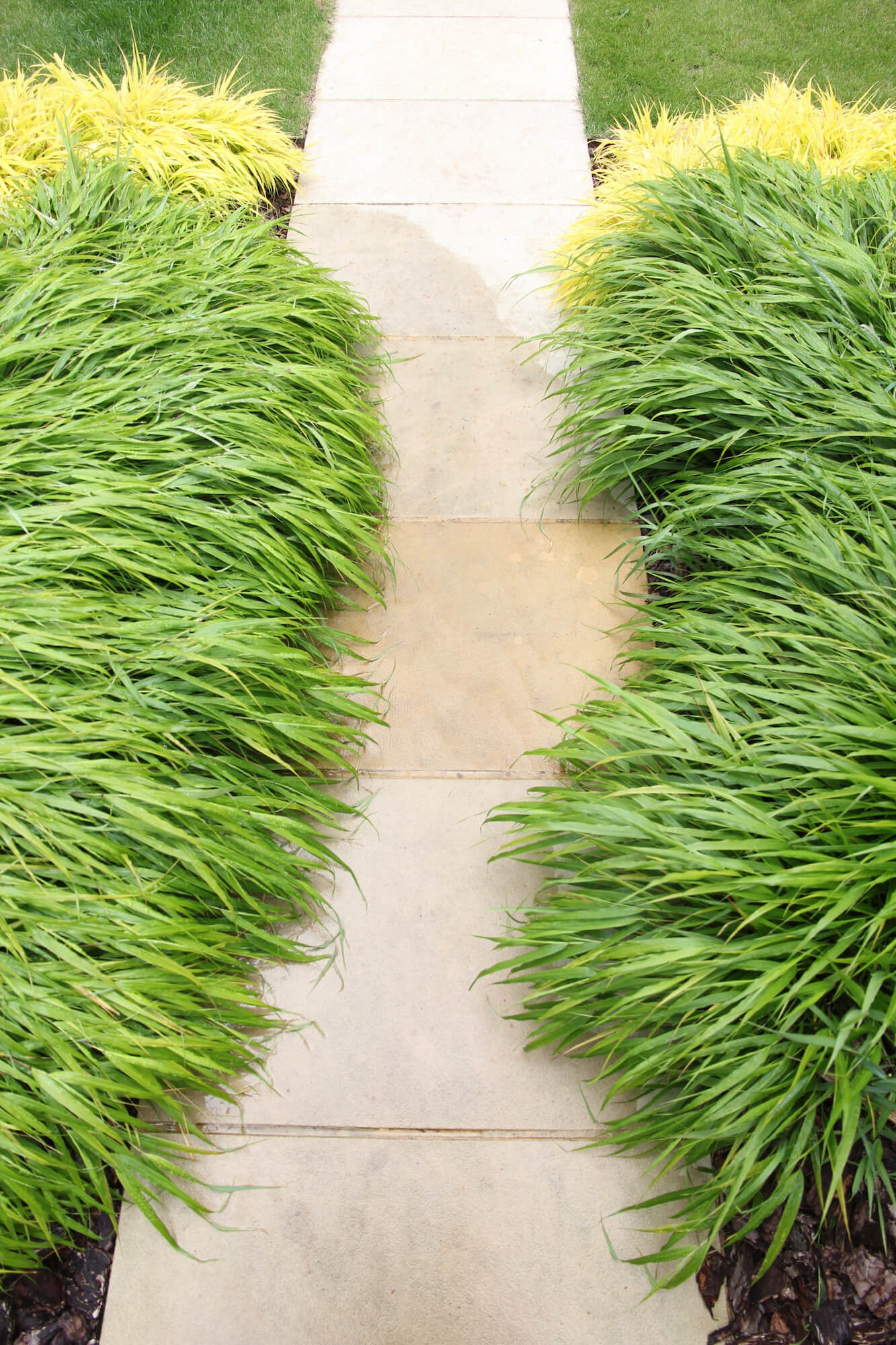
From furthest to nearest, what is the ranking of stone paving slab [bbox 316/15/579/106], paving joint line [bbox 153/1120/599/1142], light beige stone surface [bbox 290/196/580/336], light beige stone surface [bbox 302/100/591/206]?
stone paving slab [bbox 316/15/579/106] → light beige stone surface [bbox 302/100/591/206] → light beige stone surface [bbox 290/196/580/336] → paving joint line [bbox 153/1120/599/1142]

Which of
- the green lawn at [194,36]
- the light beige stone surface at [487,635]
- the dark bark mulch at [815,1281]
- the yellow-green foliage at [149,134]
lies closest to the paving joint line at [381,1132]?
the dark bark mulch at [815,1281]

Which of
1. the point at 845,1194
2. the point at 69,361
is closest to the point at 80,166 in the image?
the point at 69,361

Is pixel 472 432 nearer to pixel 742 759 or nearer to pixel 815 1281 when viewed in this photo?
pixel 742 759

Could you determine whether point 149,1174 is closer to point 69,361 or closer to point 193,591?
point 193,591

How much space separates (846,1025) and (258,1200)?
1237mm

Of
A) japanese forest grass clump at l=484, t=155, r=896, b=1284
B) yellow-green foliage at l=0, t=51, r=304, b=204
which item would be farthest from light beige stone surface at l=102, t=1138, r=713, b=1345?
yellow-green foliage at l=0, t=51, r=304, b=204

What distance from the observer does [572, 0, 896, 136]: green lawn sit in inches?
174

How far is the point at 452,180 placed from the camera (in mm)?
4199

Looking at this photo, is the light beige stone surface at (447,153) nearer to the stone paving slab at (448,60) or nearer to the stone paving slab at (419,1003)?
the stone paving slab at (448,60)

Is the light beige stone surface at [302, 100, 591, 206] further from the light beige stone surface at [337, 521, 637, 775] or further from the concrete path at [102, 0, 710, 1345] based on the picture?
the light beige stone surface at [337, 521, 637, 775]

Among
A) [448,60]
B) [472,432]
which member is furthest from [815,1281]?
[448,60]

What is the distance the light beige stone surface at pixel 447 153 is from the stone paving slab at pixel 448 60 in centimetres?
13

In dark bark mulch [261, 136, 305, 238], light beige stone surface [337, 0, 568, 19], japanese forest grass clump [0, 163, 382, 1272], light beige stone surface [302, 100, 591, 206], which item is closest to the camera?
japanese forest grass clump [0, 163, 382, 1272]

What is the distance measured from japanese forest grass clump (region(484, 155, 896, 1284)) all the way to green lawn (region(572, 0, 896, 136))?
1836mm
